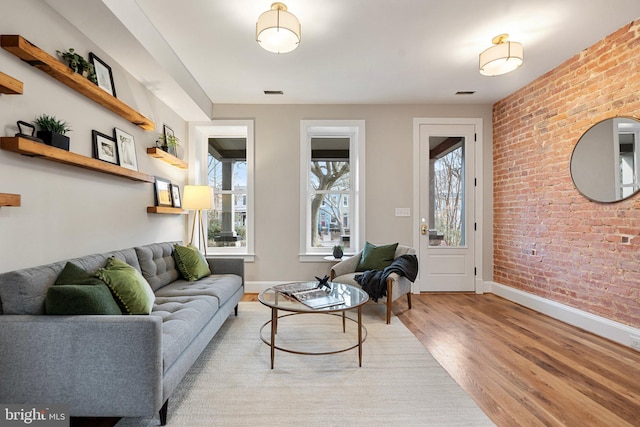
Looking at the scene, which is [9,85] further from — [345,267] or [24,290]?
[345,267]

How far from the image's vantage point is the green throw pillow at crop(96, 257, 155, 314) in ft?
5.76

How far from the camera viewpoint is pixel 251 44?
280cm

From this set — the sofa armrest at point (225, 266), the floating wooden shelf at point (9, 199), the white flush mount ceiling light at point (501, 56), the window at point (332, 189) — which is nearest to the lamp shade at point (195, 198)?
the sofa armrest at point (225, 266)

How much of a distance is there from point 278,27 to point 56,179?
185cm

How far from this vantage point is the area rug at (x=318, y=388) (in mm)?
1620

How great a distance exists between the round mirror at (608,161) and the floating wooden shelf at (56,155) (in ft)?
14.0

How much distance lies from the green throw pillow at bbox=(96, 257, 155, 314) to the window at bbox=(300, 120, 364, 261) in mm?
2661

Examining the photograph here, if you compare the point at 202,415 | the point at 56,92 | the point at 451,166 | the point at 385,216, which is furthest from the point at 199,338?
the point at 451,166

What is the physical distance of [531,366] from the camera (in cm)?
219

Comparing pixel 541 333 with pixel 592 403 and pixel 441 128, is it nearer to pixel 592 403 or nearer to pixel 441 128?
pixel 592 403

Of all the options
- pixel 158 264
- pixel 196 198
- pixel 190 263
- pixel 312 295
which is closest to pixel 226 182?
pixel 196 198

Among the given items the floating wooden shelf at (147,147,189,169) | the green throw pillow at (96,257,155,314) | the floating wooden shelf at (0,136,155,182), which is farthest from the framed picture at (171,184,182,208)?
the green throw pillow at (96,257,155,314)

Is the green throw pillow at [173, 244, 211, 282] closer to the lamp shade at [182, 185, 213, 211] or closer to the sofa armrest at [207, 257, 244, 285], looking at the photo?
the sofa armrest at [207, 257, 244, 285]

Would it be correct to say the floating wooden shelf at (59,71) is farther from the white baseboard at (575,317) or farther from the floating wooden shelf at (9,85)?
the white baseboard at (575,317)
